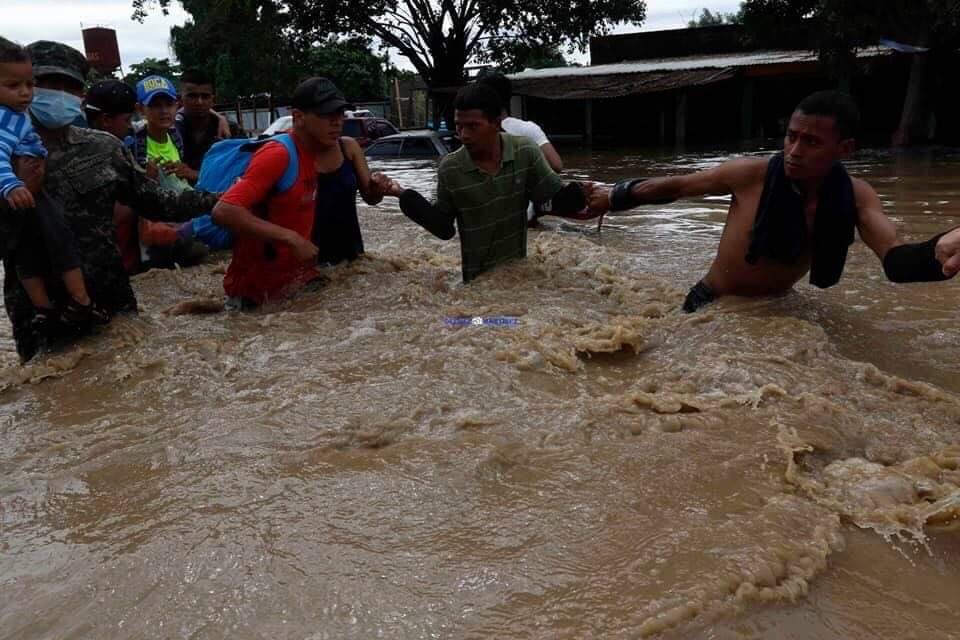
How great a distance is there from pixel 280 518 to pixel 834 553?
1522 mm

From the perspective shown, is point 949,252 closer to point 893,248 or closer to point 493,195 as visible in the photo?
point 893,248

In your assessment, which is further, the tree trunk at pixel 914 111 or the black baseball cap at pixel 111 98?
the tree trunk at pixel 914 111

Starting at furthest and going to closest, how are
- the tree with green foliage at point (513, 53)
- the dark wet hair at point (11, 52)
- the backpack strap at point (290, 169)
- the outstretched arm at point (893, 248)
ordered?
the tree with green foliage at point (513, 53) → the backpack strap at point (290, 169) → the dark wet hair at point (11, 52) → the outstretched arm at point (893, 248)

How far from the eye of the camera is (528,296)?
458 cm

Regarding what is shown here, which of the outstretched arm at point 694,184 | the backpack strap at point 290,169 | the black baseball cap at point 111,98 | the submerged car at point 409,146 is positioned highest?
the black baseball cap at point 111,98

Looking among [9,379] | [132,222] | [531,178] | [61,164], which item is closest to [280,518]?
[9,379]

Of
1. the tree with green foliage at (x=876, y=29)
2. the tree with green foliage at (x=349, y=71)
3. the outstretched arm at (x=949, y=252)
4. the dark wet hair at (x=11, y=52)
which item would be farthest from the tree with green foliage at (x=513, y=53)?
the outstretched arm at (x=949, y=252)

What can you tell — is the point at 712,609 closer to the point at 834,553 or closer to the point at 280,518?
the point at 834,553

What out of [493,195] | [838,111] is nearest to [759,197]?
[838,111]

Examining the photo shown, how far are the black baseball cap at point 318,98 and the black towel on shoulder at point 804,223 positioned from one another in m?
2.23

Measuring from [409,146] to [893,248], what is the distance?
14.3 metres

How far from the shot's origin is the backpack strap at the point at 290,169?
167 inches

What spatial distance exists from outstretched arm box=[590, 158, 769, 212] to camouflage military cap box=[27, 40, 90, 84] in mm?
2864

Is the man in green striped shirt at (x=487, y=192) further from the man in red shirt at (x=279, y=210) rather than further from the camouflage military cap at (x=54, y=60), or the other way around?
the camouflage military cap at (x=54, y=60)
